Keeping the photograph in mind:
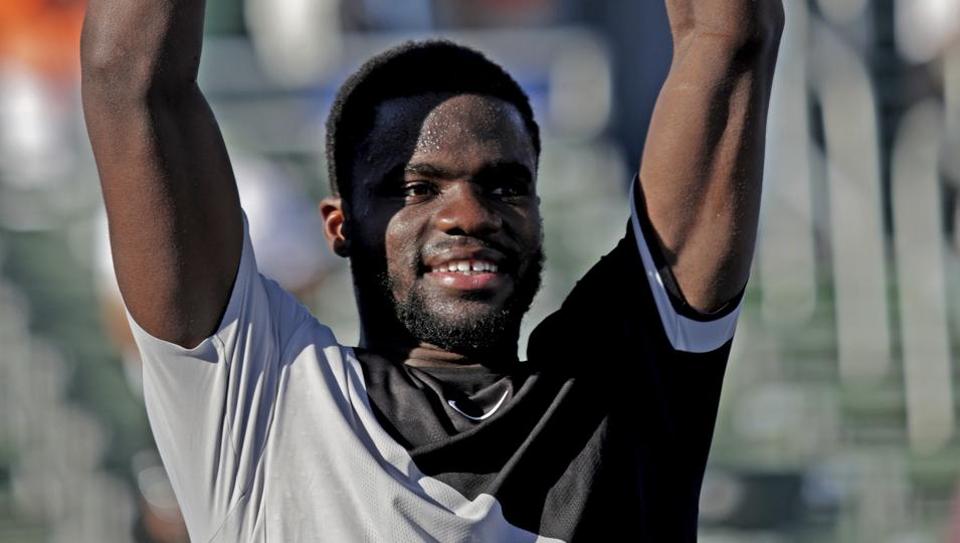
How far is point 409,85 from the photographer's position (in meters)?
3.08

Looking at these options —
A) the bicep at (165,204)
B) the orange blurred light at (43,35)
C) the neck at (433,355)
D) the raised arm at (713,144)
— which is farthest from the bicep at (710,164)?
the orange blurred light at (43,35)

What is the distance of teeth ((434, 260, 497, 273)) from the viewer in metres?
2.86

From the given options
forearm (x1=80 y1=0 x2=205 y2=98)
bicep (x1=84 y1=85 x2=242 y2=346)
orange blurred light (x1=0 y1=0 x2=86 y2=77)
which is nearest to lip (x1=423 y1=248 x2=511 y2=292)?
bicep (x1=84 y1=85 x2=242 y2=346)

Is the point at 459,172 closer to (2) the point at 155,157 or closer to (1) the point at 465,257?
(1) the point at 465,257

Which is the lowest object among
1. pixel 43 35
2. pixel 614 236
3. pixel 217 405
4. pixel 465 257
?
pixel 217 405

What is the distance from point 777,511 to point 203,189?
7255mm

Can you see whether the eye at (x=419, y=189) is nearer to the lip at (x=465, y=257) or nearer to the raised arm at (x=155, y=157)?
the lip at (x=465, y=257)

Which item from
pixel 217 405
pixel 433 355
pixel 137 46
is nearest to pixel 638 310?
pixel 433 355

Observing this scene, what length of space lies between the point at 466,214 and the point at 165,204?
22.5 inches

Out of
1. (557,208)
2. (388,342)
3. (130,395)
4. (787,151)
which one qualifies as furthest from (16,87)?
(388,342)

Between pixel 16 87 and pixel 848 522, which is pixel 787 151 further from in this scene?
pixel 16 87

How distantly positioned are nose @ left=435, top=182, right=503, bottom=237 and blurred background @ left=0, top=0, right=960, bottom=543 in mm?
6394

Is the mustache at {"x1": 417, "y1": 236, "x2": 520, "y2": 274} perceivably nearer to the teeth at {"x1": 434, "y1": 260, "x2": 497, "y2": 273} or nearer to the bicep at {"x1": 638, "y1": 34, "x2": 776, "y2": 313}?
the teeth at {"x1": 434, "y1": 260, "x2": 497, "y2": 273}

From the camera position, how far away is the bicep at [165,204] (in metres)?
2.55
